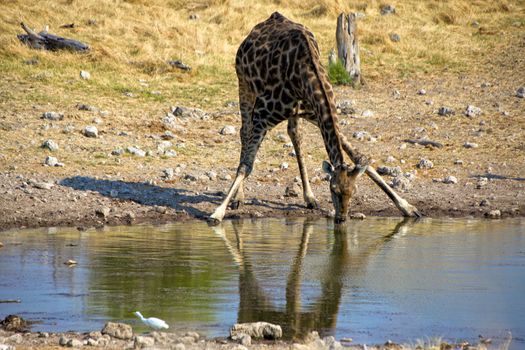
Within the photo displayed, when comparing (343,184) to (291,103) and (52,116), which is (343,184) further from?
(52,116)

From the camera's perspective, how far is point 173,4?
82.2 ft

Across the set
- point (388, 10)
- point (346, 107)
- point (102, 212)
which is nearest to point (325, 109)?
point (102, 212)

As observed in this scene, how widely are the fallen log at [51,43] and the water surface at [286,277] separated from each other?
27.4ft

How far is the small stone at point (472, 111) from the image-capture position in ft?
57.1

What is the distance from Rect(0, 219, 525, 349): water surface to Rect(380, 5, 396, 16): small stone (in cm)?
1468

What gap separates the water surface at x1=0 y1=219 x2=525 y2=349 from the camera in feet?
24.3

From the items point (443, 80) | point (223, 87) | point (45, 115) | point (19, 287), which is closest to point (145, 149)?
point (45, 115)

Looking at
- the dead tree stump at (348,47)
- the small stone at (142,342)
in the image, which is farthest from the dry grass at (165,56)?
the small stone at (142,342)

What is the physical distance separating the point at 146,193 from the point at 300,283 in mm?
4450

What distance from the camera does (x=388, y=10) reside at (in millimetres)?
25938

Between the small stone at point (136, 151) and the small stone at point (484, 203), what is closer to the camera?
the small stone at point (484, 203)

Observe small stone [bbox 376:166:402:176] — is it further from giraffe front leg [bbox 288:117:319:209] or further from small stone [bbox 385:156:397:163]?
giraffe front leg [bbox 288:117:319:209]

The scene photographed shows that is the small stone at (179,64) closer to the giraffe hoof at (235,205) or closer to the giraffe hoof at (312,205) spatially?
the giraffe hoof at (235,205)

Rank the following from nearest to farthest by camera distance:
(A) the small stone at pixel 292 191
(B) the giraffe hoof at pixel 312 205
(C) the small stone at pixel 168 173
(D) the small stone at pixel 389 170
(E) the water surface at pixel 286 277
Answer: (E) the water surface at pixel 286 277, (B) the giraffe hoof at pixel 312 205, (A) the small stone at pixel 292 191, (C) the small stone at pixel 168 173, (D) the small stone at pixel 389 170
